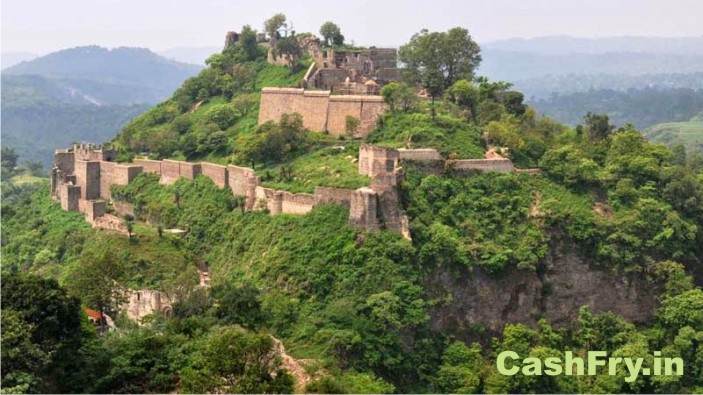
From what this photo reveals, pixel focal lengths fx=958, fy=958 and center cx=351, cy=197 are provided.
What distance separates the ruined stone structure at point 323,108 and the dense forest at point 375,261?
676mm

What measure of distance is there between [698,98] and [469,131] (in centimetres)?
12227

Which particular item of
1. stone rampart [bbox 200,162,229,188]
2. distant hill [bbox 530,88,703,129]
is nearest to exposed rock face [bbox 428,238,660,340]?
stone rampart [bbox 200,162,229,188]

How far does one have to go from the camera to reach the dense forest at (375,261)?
865 inches

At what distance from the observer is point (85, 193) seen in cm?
3953

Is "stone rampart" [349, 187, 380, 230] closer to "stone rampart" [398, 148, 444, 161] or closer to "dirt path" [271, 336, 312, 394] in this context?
"stone rampart" [398, 148, 444, 161]

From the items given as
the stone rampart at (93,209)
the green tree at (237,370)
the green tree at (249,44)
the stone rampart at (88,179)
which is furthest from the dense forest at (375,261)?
the green tree at (249,44)

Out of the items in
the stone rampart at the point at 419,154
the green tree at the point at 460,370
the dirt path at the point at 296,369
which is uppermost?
the stone rampart at the point at 419,154

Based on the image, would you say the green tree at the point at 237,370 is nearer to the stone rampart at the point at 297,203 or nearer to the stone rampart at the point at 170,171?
the stone rampart at the point at 297,203

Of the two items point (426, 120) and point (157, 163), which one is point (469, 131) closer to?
point (426, 120)

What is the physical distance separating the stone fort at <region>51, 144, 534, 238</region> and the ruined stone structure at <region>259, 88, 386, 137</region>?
461cm

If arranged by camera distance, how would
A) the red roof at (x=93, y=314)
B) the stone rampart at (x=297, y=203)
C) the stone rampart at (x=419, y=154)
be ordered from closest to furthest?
the red roof at (x=93, y=314) < the stone rampart at (x=297, y=203) < the stone rampart at (x=419, y=154)

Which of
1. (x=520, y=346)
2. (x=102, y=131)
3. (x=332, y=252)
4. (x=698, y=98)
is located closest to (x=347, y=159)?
(x=332, y=252)

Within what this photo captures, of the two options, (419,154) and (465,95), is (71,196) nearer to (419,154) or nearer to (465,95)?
(419,154)

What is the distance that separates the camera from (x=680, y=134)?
344 ft
